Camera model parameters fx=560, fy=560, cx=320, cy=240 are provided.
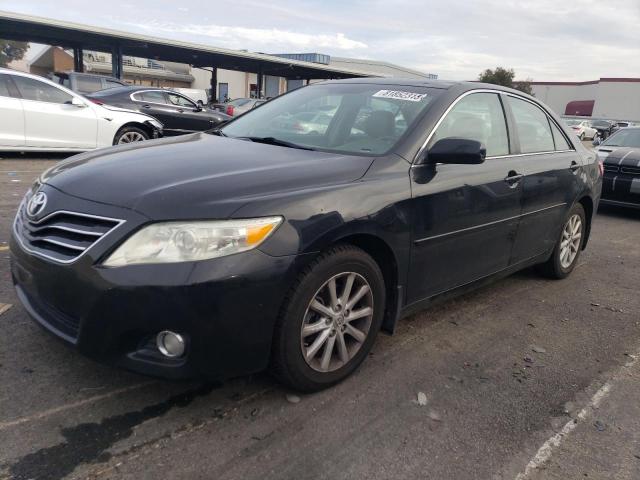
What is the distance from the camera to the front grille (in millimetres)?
2373

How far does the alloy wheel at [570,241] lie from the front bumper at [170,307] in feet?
10.8

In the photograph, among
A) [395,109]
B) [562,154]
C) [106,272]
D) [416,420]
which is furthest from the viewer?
[562,154]

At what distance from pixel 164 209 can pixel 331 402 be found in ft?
4.13

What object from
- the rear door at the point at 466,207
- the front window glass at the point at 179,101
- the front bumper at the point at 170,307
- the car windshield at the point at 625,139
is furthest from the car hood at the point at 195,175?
the front window glass at the point at 179,101

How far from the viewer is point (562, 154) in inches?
183

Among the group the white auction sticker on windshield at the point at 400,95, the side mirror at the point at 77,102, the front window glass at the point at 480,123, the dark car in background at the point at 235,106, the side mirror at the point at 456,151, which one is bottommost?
the dark car in background at the point at 235,106

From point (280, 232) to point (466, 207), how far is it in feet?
4.77

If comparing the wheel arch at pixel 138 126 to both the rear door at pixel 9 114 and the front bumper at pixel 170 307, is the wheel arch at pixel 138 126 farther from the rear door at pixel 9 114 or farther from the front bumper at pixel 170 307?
the front bumper at pixel 170 307

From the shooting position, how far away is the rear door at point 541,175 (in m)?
4.11

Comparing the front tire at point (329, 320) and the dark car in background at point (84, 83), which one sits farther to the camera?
the dark car in background at point (84, 83)

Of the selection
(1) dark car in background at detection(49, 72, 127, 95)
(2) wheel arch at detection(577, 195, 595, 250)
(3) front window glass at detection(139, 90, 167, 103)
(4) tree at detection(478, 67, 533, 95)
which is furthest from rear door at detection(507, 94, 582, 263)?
(4) tree at detection(478, 67, 533, 95)

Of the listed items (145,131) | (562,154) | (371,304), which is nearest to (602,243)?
(562,154)

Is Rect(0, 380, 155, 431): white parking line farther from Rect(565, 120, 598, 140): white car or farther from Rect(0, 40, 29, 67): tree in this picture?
Rect(0, 40, 29, 67): tree

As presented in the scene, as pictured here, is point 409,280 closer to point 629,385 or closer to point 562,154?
point 629,385
